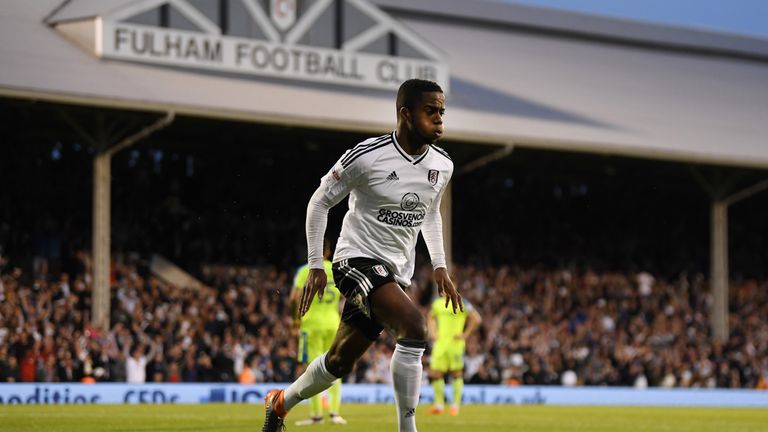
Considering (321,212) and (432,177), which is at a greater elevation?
(432,177)

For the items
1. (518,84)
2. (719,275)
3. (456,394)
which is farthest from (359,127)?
(719,275)

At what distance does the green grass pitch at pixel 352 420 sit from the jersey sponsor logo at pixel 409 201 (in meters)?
5.77

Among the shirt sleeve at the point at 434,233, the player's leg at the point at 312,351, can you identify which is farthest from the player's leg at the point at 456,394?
the shirt sleeve at the point at 434,233

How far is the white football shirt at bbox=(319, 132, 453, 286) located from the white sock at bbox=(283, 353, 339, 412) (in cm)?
84

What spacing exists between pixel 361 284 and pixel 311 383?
3.37 ft

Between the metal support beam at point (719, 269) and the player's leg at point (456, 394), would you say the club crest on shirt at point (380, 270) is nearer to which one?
the player's leg at point (456, 394)

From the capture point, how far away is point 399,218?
9172mm

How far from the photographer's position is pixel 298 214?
108 feet

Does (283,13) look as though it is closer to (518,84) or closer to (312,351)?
(518,84)

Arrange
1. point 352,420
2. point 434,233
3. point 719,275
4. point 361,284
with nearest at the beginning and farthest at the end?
point 361,284
point 434,233
point 352,420
point 719,275

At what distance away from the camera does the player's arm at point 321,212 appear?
29.0 feet

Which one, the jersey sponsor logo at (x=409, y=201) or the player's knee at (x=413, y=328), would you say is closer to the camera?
the player's knee at (x=413, y=328)

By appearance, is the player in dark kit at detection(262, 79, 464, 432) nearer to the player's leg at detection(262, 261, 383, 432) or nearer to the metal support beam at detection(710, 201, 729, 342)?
the player's leg at detection(262, 261, 383, 432)

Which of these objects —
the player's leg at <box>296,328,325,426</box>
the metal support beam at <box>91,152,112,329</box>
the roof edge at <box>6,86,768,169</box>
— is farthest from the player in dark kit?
the metal support beam at <box>91,152,112,329</box>
